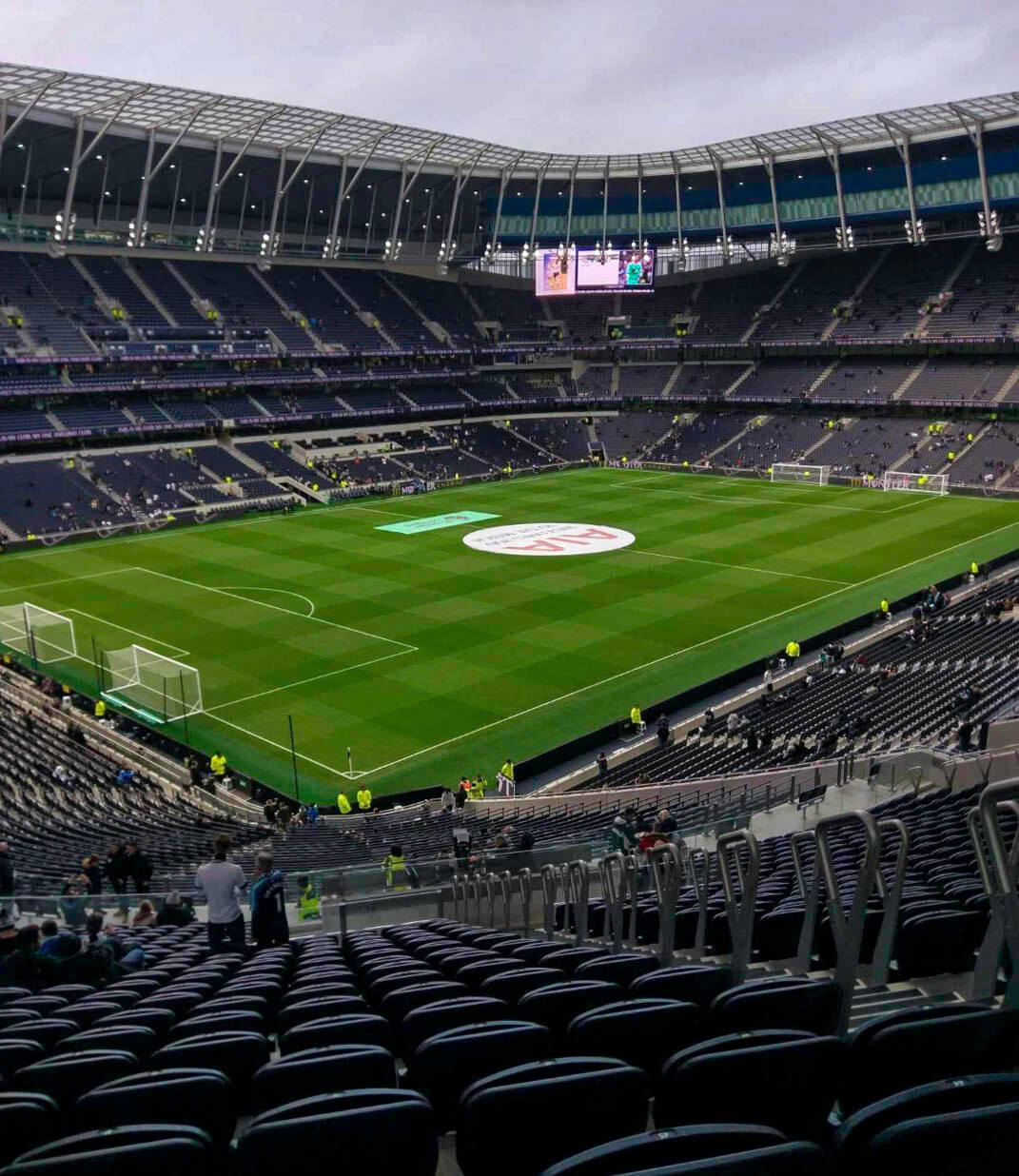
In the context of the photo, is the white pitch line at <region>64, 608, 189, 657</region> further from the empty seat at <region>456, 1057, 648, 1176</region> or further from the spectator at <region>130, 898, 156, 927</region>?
the empty seat at <region>456, 1057, 648, 1176</region>

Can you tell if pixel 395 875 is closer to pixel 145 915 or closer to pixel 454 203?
pixel 145 915

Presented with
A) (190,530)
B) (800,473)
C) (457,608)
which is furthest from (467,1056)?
(800,473)

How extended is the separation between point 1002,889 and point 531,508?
2480 inches

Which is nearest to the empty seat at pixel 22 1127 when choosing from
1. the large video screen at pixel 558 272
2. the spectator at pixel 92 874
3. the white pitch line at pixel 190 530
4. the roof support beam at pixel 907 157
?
the spectator at pixel 92 874

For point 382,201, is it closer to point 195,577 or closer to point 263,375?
point 263,375

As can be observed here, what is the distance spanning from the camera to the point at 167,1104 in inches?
128

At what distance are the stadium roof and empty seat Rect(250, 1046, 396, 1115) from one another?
212 feet

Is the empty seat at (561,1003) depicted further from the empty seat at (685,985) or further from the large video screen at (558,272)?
the large video screen at (558,272)

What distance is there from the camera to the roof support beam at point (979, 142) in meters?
69.7

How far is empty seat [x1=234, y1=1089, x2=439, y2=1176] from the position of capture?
2.58m

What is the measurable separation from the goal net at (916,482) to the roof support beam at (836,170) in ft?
81.6

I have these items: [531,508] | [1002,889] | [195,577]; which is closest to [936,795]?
[1002,889]

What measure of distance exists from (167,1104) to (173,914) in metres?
11.2

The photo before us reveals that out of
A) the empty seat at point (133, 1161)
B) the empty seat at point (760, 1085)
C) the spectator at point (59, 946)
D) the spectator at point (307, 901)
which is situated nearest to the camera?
the empty seat at point (133, 1161)
